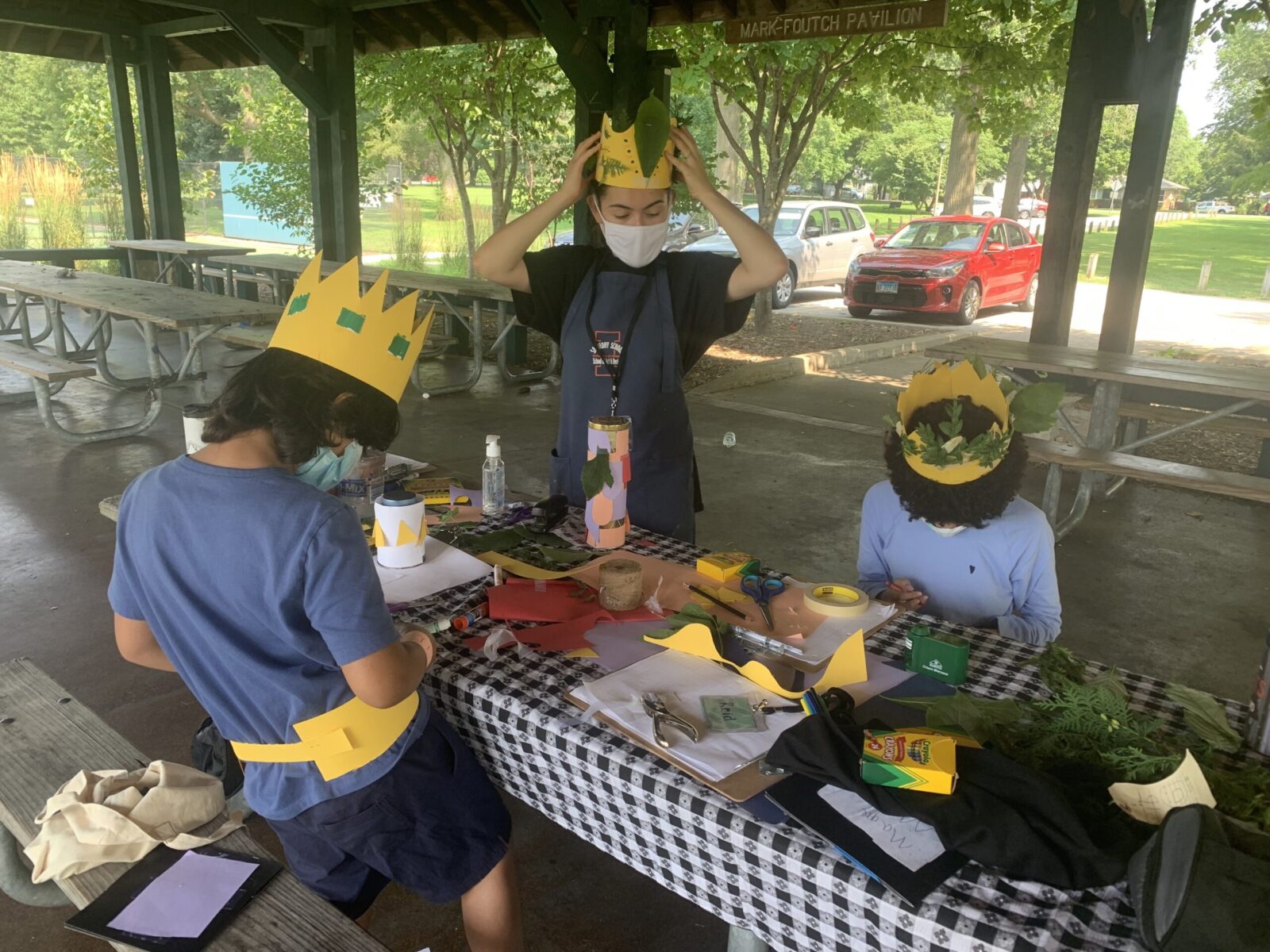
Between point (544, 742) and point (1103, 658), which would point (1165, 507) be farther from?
point (544, 742)

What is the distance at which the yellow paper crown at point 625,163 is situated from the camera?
264 centimetres

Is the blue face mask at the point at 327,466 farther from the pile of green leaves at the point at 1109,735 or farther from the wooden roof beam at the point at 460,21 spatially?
the wooden roof beam at the point at 460,21

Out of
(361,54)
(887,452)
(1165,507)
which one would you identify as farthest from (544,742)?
(361,54)

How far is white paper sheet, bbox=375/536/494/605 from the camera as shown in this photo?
2207 millimetres

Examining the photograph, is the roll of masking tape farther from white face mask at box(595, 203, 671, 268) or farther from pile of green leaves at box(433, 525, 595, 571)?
white face mask at box(595, 203, 671, 268)

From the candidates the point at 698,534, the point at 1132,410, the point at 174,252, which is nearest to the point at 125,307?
the point at 174,252

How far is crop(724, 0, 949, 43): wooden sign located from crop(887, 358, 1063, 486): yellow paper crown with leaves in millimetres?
→ 3950

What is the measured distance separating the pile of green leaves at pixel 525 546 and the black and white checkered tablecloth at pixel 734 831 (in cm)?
26

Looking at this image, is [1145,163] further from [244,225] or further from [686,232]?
[244,225]

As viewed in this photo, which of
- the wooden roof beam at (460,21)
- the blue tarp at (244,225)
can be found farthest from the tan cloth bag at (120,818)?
the blue tarp at (244,225)

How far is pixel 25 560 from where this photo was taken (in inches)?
180

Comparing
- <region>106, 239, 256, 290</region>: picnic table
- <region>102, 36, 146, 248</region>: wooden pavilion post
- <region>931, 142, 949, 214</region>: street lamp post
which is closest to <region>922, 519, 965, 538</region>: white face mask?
<region>106, 239, 256, 290</region>: picnic table

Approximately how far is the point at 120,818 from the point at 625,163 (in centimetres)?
202

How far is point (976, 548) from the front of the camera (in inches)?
94.3
